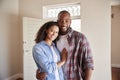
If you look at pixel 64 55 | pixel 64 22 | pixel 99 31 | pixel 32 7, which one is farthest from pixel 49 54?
pixel 32 7

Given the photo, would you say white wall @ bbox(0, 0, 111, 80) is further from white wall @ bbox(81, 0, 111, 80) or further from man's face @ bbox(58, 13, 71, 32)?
man's face @ bbox(58, 13, 71, 32)

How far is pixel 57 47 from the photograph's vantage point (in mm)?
1161

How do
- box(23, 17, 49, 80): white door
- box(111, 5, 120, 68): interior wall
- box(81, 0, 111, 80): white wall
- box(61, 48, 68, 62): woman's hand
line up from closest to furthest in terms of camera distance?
box(61, 48, 68, 62): woman's hand < box(81, 0, 111, 80): white wall < box(23, 17, 49, 80): white door < box(111, 5, 120, 68): interior wall

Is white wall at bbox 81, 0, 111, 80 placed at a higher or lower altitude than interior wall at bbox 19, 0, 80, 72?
lower

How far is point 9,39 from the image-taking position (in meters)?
3.90

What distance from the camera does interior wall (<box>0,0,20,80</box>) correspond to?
3.67m

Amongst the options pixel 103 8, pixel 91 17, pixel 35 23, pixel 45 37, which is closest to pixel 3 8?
pixel 35 23

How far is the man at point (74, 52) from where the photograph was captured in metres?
1.16

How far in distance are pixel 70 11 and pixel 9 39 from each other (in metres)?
1.74

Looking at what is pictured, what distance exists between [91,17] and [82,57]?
7.69 ft

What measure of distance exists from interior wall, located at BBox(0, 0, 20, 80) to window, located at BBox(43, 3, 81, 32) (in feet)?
2.87

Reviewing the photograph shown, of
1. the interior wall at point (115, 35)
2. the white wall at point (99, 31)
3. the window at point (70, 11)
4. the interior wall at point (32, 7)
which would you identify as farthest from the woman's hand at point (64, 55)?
the interior wall at point (115, 35)

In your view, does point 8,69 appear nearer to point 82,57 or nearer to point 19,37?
point 19,37

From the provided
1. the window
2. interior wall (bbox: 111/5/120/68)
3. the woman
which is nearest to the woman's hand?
the woman
